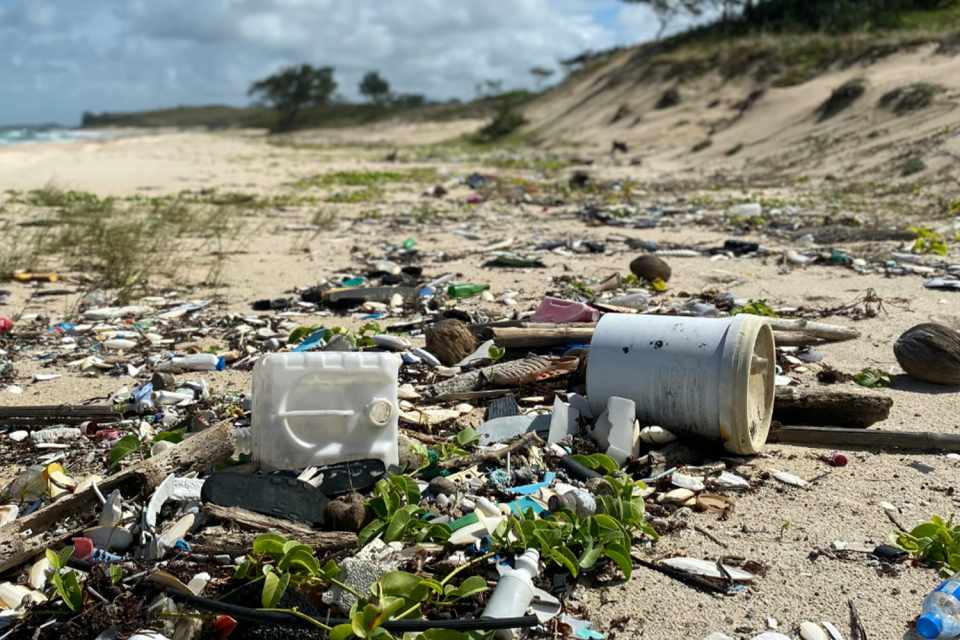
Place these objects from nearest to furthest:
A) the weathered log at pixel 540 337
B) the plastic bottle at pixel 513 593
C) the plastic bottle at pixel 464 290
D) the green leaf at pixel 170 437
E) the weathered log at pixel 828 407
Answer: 1. the plastic bottle at pixel 513 593
2. the green leaf at pixel 170 437
3. the weathered log at pixel 828 407
4. the weathered log at pixel 540 337
5. the plastic bottle at pixel 464 290

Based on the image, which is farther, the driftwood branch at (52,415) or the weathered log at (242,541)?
the driftwood branch at (52,415)

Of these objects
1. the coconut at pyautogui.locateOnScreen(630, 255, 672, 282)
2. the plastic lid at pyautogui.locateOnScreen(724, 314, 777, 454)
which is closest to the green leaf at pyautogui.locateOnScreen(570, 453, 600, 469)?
the plastic lid at pyautogui.locateOnScreen(724, 314, 777, 454)

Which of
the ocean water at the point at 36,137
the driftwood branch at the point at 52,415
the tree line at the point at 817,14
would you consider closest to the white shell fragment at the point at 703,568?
the driftwood branch at the point at 52,415

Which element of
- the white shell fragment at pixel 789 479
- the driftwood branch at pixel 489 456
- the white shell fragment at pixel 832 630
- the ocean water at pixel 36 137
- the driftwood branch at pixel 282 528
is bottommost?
the ocean water at pixel 36 137

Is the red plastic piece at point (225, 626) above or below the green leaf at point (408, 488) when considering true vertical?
below

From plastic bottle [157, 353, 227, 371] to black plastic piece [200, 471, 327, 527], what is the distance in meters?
1.61

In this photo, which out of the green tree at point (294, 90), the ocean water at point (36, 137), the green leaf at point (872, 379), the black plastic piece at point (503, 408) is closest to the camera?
the black plastic piece at point (503, 408)

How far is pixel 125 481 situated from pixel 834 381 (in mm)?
2987

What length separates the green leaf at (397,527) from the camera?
2248 mm

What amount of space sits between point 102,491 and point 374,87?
6204 cm

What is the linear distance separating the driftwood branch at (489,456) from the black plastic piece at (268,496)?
492 millimetres

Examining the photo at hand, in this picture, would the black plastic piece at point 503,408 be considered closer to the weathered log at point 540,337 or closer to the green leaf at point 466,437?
the green leaf at point 466,437

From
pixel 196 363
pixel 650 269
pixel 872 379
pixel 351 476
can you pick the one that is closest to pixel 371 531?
pixel 351 476

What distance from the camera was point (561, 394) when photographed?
3.46 metres
